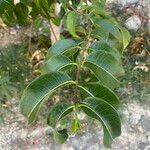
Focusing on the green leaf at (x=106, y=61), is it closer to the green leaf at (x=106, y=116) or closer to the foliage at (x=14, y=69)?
the green leaf at (x=106, y=116)

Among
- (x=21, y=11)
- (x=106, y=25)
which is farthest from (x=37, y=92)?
(x=21, y=11)

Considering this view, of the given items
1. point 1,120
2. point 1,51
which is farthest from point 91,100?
point 1,51

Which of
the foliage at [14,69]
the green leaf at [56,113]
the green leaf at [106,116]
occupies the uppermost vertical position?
the green leaf at [56,113]

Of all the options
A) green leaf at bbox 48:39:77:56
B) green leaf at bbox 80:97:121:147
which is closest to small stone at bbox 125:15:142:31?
green leaf at bbox 48:39:77:56

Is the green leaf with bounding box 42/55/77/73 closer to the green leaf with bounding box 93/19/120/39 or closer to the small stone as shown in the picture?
the green leaf with bounding box 93/19/120/39

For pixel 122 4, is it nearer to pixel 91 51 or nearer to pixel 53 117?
pixel 91 51

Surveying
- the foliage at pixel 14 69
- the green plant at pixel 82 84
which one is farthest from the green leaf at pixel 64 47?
the foliage at pixel 14 69
